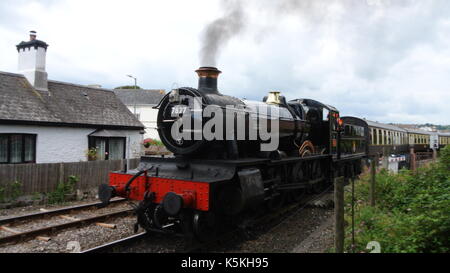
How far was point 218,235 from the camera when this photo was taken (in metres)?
6.57

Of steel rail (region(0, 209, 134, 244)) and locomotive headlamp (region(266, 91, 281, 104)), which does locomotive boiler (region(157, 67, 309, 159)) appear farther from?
steel rail (region(0, 209, 134, 244))

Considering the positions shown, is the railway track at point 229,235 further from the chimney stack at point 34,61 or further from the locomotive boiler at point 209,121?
the chimney stack at point 34,61

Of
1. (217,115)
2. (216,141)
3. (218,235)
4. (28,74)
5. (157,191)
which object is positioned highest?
(28,74)

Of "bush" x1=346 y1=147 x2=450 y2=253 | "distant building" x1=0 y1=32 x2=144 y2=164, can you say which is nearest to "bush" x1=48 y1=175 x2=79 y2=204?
"distant building" x1=0 y1=32 x2=144 y2=164

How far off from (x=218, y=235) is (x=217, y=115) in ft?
7.84

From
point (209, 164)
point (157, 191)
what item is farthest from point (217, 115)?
point (157, 191)

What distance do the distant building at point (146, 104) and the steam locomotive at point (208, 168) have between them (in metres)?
30.5

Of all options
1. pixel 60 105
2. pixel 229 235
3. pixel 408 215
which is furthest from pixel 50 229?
pixel 60 105

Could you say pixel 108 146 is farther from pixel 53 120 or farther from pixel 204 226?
pixel 204 226

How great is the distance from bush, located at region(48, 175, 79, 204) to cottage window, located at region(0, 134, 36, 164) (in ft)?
7.09

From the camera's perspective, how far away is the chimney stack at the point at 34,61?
13.8 metres

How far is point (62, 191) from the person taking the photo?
1060cm

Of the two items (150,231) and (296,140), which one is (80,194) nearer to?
(150,231)

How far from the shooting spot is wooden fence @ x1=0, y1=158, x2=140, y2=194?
969 centimetres
